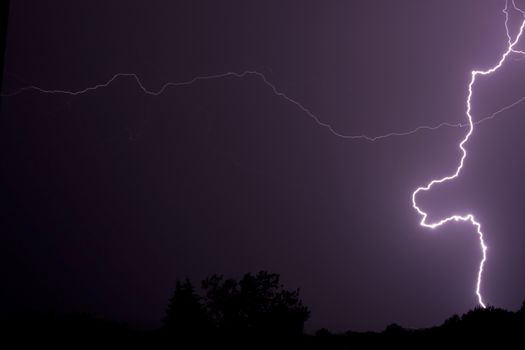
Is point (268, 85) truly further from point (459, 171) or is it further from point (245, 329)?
point (245, 329)

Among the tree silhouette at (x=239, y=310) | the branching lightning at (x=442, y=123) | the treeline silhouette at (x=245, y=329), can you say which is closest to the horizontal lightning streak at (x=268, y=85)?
the branching lightning at (x=442, y=123)

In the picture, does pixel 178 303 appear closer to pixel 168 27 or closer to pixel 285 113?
pixel 285 113

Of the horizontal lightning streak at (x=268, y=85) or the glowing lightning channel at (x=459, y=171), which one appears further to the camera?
the glowing lightning channel at (x=459, y=171)

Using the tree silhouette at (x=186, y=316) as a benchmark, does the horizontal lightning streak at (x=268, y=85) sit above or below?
above

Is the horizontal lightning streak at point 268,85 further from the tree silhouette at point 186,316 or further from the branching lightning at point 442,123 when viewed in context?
the tree silhouette at point 186,316

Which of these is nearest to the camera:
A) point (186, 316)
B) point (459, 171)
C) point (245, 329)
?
point (245, 329)

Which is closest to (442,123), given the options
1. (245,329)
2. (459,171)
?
(459,171)

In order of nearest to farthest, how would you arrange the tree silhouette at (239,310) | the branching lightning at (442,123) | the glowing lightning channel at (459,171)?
the tree silhouette at (239,310)
the branching lightning at (442,123)
the glowing lightning channel at (459,171)

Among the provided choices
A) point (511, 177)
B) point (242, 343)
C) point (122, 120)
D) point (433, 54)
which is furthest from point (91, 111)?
point (511, 177)

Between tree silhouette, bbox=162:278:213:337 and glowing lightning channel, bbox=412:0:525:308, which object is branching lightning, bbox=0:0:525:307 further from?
tree silhouette, bbox=162:278:213:337
